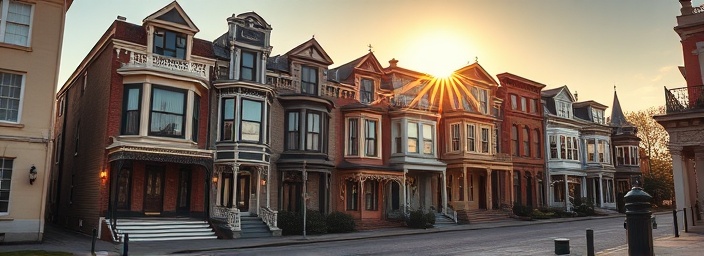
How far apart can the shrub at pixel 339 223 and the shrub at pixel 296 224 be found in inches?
34.9

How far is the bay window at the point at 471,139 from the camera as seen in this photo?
125 feet

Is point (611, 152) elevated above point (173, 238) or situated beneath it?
elevated above

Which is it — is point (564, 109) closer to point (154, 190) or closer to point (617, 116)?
point (617, 116)

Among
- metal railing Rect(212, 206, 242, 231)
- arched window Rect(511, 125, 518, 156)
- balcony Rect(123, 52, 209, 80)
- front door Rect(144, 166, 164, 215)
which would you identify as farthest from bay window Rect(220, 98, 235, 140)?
arched window Rect(511, 125, 518, 156)

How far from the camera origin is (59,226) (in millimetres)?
30031

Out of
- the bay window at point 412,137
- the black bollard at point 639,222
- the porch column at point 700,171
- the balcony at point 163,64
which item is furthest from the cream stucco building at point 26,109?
the porch column at point 700,171

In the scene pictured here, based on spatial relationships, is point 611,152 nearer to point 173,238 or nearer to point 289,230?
point 289,230

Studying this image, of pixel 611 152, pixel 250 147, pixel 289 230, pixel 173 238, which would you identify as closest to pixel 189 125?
pixel 250 147

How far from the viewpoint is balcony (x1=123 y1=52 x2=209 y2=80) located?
2439cm

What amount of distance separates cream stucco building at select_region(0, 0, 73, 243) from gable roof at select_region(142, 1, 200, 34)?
4.48 meters

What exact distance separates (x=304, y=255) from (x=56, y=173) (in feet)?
75.7

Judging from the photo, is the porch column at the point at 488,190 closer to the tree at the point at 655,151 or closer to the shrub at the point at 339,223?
the shrub at the point at 339,223

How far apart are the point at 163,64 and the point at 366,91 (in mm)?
13589

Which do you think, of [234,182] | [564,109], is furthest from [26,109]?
[564,109]
